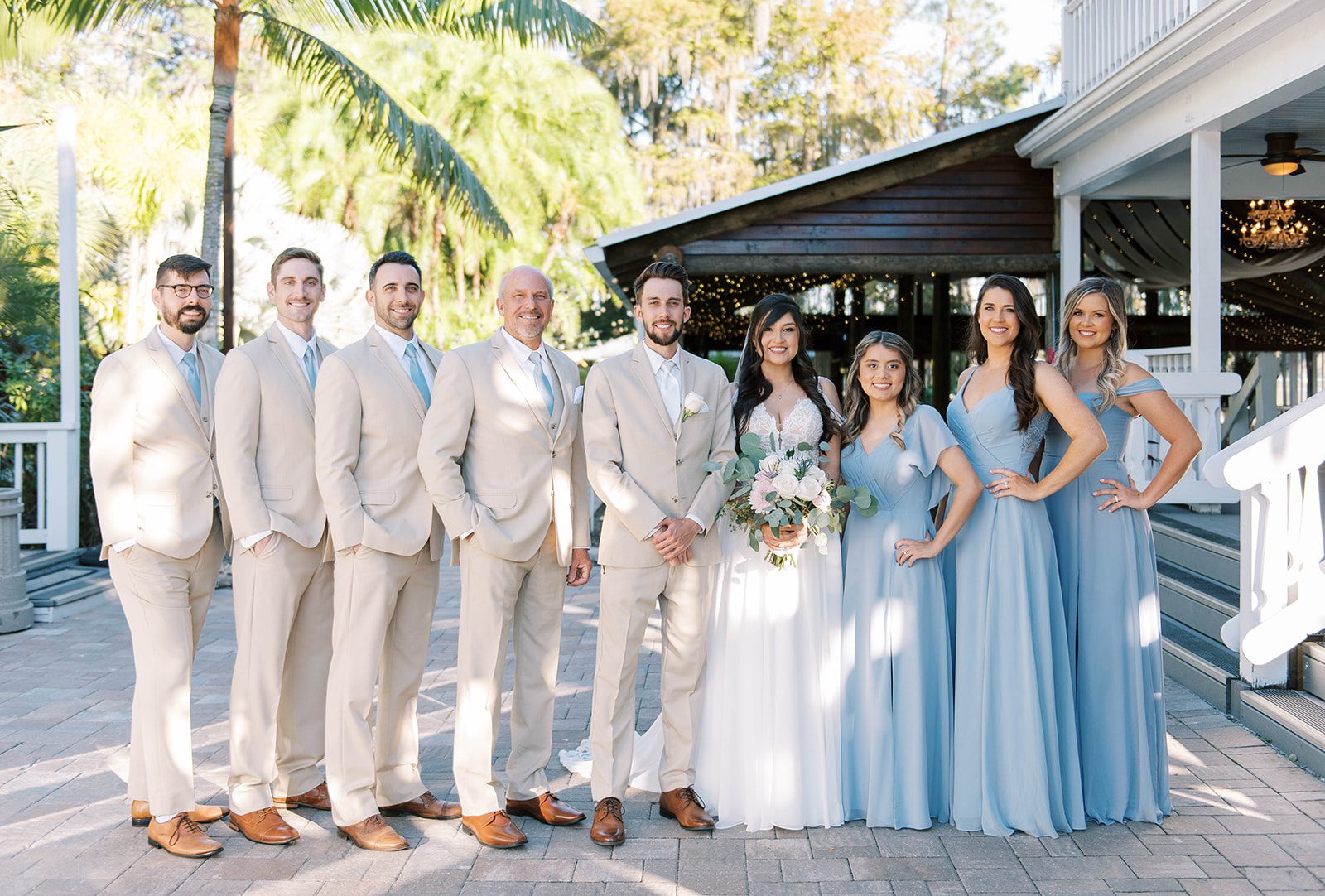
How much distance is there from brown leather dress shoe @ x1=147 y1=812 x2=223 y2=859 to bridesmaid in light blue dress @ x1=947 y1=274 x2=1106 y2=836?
2.74m

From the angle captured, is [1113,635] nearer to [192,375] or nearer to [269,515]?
[269,515]

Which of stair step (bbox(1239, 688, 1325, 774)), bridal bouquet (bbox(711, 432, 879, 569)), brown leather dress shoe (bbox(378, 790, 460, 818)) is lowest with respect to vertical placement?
brown leather dress shoe (bbox(378, 790, 460, 818))

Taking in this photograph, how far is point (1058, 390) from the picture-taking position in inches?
171

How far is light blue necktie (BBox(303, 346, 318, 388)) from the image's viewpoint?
4430 millimetres

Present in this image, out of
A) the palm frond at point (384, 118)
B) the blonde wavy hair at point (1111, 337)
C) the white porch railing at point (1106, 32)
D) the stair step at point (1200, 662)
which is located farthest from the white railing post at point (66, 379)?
the stair step at point (1200, 662)

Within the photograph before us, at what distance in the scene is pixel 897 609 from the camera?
4430 millimetres

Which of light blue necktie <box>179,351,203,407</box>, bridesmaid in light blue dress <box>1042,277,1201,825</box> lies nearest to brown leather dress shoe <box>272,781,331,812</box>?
light blue necktie <box>179,351,203,407</box>

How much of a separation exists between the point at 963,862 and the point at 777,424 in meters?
1.73

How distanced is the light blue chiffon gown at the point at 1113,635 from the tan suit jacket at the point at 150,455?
3297 millimetres

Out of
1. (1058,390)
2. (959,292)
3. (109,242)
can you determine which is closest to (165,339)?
(1058,390)

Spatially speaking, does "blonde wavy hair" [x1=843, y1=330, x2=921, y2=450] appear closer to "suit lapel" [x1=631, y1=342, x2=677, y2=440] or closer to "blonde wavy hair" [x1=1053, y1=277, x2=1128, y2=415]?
"blonde wavy hair" [x1=1053, y1=277, x2=1128, y2=415]

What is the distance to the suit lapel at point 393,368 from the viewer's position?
428 cm

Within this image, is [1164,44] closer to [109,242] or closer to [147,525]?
[147,525]

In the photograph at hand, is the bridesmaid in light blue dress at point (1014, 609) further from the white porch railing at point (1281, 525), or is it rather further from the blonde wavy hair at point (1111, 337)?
the white porch railing at point (1281, 525)
